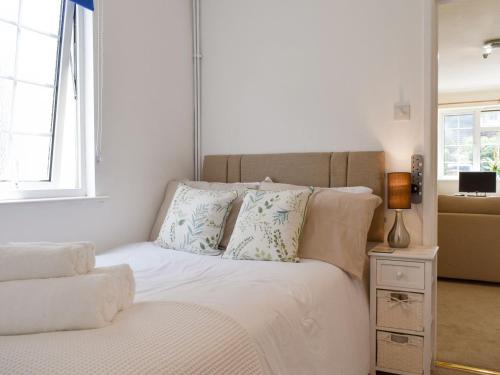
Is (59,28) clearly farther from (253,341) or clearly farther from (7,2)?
(253,341)

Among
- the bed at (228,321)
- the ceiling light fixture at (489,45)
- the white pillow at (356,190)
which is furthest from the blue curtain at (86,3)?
the ceiling light fixture at (489,45)

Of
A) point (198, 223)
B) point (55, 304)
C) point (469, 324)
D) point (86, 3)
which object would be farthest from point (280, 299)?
point (469, 324)

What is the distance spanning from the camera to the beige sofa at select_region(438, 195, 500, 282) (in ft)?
13.3

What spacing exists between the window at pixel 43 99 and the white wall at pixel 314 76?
3.39ft

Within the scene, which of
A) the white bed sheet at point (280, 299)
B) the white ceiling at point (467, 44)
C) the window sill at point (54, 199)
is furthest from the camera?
the white ceiling at point (467, 44)

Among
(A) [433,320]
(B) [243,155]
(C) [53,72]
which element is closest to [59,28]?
(C) [53,72]

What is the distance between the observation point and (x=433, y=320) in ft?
8.23

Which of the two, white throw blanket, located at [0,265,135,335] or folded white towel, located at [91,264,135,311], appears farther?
folded white towel, located at [91,264,135,311]

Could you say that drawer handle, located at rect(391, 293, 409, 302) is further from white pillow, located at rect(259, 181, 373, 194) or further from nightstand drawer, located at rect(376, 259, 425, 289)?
white pillow, located at rect(259, 181, 373, 194)

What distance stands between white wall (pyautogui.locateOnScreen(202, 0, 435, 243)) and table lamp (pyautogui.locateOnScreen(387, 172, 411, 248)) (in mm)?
200

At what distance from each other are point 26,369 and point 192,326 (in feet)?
1.40

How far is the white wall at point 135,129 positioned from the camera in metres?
2.43

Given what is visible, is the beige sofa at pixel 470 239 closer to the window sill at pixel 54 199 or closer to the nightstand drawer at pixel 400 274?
the nightstand drawer at pixel 400 274

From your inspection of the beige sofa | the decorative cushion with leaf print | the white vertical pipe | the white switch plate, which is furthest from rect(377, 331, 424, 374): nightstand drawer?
the beige sofa
